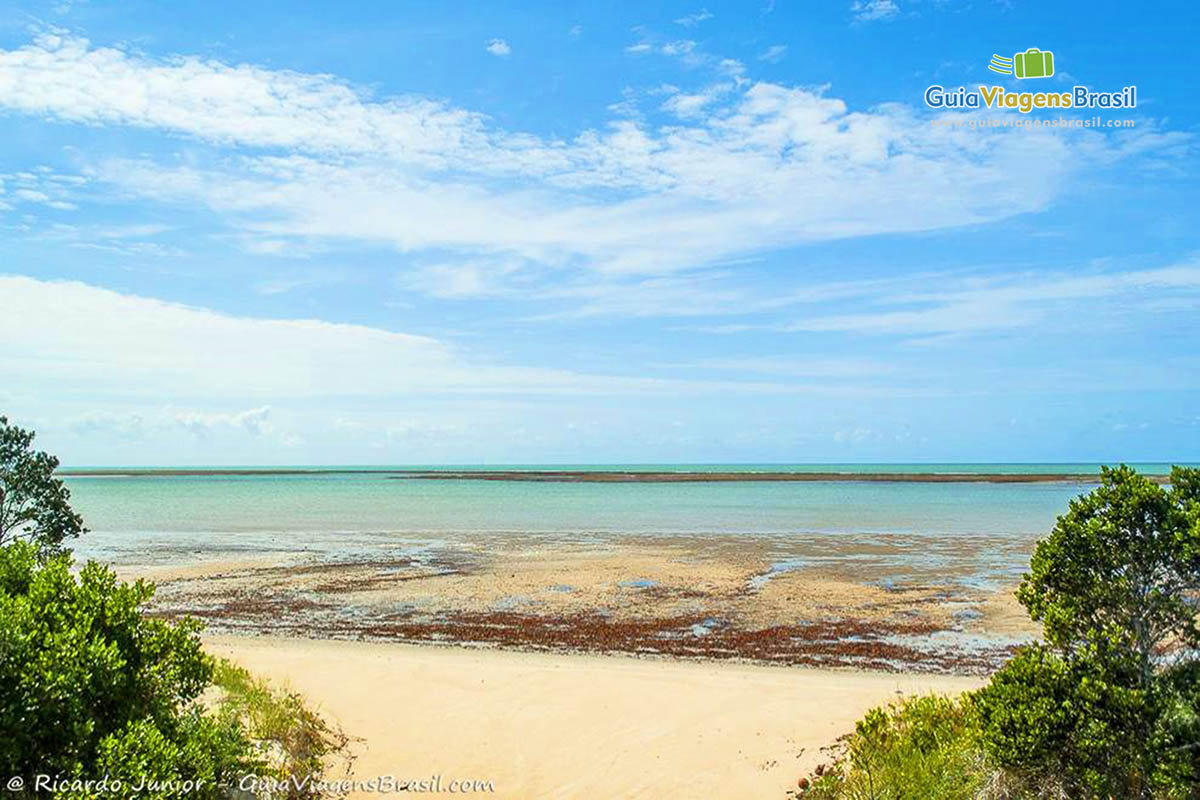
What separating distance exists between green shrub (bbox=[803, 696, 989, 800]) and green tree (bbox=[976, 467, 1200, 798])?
586 mm

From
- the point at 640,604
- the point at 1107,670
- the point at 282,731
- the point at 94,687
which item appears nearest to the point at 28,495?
the point at 282,731

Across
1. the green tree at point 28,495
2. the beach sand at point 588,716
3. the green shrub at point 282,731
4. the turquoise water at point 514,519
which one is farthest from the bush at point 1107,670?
the turquoise water at point 514,519

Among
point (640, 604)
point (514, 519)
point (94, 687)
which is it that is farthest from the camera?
point (514, 519)

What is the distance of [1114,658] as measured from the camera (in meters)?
A: 7.36

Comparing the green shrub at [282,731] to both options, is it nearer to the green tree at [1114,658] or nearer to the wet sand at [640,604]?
the green tree at [1114,658]

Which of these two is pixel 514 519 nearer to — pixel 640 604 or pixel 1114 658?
pixel 640 604

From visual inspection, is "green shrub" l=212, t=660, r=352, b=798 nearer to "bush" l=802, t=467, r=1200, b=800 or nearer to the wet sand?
"bush" l=802, t=467, r=1200, b=800

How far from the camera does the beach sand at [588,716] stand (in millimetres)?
10758

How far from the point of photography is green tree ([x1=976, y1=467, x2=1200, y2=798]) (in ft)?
23.1

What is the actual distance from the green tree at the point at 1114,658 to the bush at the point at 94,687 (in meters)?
7.85

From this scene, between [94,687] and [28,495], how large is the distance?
1174 centimetres

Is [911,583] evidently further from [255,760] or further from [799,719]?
[255,760]

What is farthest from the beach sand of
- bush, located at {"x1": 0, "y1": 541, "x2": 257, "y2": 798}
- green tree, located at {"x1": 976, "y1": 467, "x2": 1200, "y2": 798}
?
bush, located at {"x1": 0, "y1": 541, "x2": 257, "y2": 798}

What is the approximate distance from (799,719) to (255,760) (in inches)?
335
